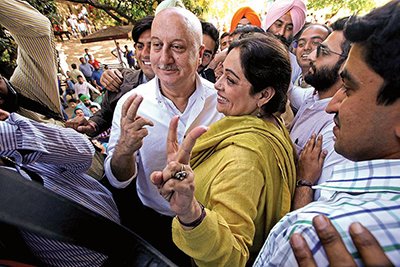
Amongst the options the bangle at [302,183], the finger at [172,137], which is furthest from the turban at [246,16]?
the finger at [172,137]

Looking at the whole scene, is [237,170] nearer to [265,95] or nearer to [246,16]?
[265,95]

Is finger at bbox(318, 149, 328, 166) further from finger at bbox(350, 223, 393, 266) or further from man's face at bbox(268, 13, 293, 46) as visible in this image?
man's face at bbox(268, 13, 293, 46)

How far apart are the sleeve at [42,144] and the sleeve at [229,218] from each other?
0.53 meters

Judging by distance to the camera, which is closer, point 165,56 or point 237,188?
point 237,188

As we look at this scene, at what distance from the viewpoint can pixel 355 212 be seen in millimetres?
677

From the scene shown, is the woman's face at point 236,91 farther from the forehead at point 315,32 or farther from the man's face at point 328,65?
the forehead at point 315,32

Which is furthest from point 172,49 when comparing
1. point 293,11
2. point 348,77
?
point 293,11

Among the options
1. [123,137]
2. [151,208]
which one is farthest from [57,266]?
[151,208]

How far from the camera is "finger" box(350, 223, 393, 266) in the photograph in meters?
0.59

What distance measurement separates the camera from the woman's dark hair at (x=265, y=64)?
140cm

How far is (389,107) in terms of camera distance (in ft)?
2.51

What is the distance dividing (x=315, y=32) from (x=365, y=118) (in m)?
2.18

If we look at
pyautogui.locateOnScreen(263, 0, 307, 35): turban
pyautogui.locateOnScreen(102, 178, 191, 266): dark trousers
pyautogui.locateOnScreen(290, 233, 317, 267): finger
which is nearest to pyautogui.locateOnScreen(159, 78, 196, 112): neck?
pyautogui.locateOnScreen(102, 178, 191, 266): dark trousers

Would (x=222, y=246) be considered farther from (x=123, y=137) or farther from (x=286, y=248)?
(x=123, y=137)
